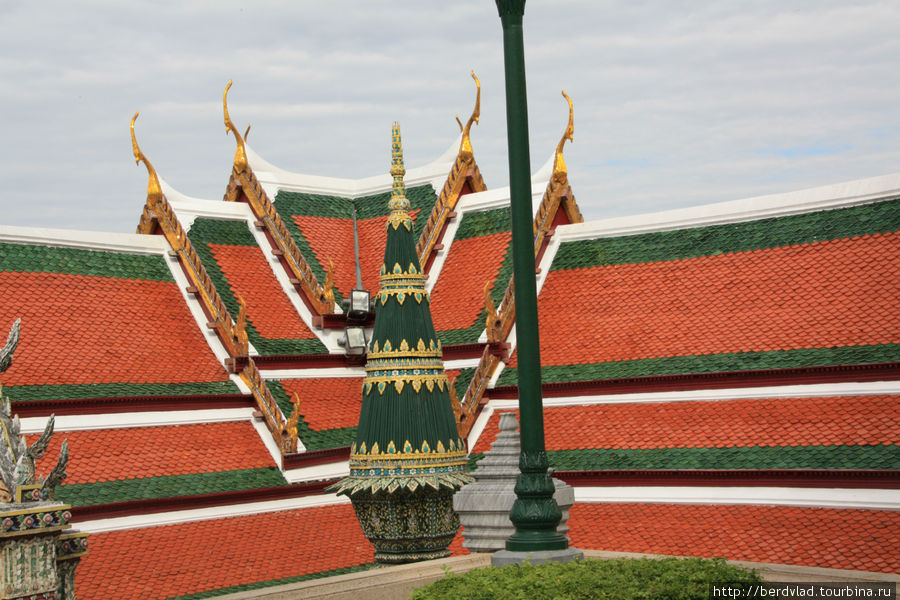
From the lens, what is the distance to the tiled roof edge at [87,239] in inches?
806

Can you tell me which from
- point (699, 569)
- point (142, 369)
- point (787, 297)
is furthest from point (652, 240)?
point (699, 569)

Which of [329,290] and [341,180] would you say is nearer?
[329,290]

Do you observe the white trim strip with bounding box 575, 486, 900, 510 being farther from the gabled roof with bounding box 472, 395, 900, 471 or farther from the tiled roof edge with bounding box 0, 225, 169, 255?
the tiled roof edge with bounding box 0, 225, 169, 255

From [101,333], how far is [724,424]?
968cm

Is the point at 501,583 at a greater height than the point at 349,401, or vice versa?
the point at 349,401

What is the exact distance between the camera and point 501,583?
31.5ft

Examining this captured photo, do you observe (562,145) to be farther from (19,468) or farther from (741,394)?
(19,468)

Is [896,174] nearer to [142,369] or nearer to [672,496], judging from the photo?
[672,496]

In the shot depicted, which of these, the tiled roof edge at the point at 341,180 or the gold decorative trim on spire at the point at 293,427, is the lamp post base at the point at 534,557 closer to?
the gold decorative trim on spire at the point at 293,427

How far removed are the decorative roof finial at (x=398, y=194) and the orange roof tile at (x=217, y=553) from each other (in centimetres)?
567

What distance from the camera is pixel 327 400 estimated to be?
21.6m

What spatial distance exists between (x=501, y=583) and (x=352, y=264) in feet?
51.4

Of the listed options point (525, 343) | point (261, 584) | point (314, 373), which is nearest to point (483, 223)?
point (314, 373)

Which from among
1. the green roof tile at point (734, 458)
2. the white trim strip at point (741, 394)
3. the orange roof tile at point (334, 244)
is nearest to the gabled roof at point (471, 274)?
the orange roof tile at point (334, 244)
